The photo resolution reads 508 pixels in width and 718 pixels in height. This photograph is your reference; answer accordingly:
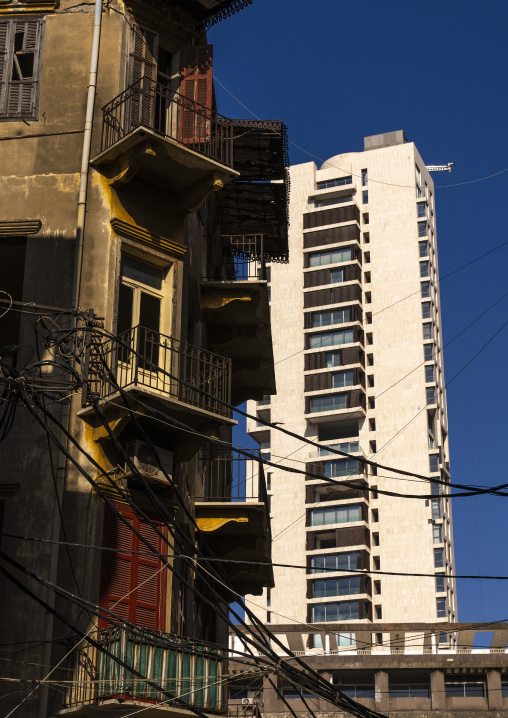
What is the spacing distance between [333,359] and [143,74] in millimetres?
98230

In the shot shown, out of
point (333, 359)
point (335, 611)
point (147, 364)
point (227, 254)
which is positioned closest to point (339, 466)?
point (333, 359)

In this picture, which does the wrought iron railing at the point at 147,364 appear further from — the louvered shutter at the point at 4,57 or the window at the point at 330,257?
the window at the point at 330,257

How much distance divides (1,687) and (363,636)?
8059 centimetres

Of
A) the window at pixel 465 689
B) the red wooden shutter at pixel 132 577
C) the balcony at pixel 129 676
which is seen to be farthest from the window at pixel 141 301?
the window at pixel 465 689

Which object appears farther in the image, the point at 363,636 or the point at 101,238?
the point at 363,636

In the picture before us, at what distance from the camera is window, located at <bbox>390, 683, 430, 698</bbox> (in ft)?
291

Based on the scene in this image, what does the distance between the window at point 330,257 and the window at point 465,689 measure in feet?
171

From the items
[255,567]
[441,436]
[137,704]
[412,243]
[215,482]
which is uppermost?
[412,243]

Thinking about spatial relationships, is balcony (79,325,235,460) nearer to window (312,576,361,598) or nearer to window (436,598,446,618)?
window (312,576,361,598)

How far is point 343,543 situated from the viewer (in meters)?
109

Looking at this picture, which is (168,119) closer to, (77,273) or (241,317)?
(77,273)

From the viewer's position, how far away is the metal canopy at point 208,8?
75.8 feet

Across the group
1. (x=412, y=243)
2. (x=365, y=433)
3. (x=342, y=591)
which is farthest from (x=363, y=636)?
(x=412, y=243)

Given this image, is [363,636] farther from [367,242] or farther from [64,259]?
[64,259]
